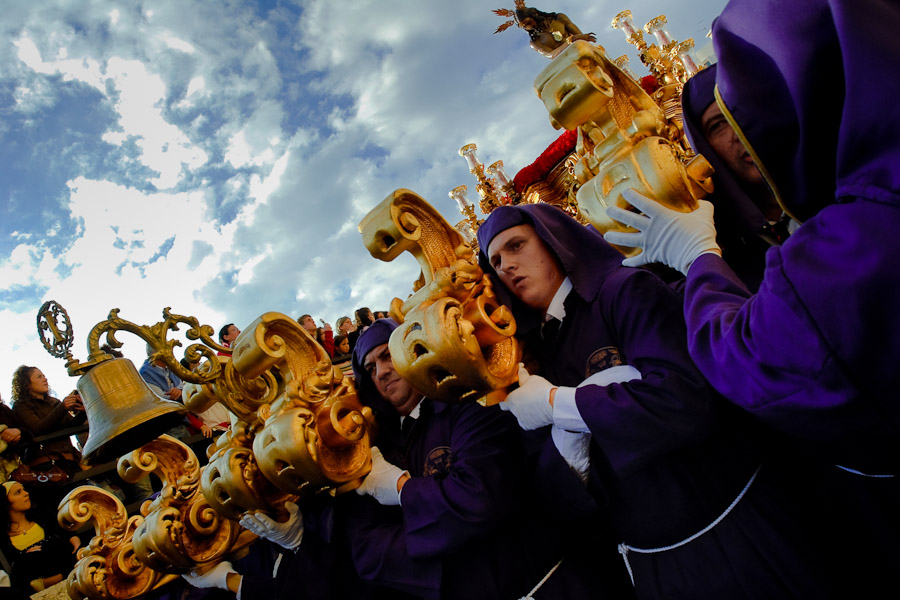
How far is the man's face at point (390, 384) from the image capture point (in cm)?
221

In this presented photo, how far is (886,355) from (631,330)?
2.36 ft

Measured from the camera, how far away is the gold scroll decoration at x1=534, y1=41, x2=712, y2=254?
1263 millimetres

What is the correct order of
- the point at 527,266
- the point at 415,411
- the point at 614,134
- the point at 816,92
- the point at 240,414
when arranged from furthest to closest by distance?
the point at 415,411 → the point at 240,414 → the point at 527,266 → the point at 614,134 → the point at 816,92

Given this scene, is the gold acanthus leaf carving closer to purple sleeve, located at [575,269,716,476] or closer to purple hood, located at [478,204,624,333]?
purple hood, located at [478,204,624,333]

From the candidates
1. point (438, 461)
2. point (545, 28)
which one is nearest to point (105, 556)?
point (438, 461)

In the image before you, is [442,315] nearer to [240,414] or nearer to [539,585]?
[539,585]

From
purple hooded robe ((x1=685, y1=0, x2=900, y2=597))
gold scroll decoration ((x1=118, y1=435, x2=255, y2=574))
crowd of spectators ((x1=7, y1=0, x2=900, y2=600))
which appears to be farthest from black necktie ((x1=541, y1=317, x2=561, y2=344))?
gold scroll decoration ((x1=118, y1=435, x2=255, y2=574))

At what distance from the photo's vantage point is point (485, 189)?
6324 mm

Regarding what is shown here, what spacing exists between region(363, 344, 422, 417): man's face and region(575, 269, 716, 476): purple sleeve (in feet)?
3.61

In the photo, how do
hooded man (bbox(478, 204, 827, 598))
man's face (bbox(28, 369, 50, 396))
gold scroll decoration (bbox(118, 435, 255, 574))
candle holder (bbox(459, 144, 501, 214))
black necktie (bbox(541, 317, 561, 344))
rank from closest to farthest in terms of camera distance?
hooded man (bbox(478, 204, 827, 598)), black necktie (bbox(541, 317, 561, 344)), gold scroll decoration (bbox(118, 435, 255, 574)), man's face (bbox(28, 369, 50, 396)), candle holder (bbox(459, 144, 501, 214))

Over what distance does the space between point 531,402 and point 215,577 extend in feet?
7.56

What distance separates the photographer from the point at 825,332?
0.68 meters

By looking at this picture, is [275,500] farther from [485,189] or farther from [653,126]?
[485,189]

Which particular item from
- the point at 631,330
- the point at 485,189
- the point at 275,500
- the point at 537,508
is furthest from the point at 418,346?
the point at 485,189
